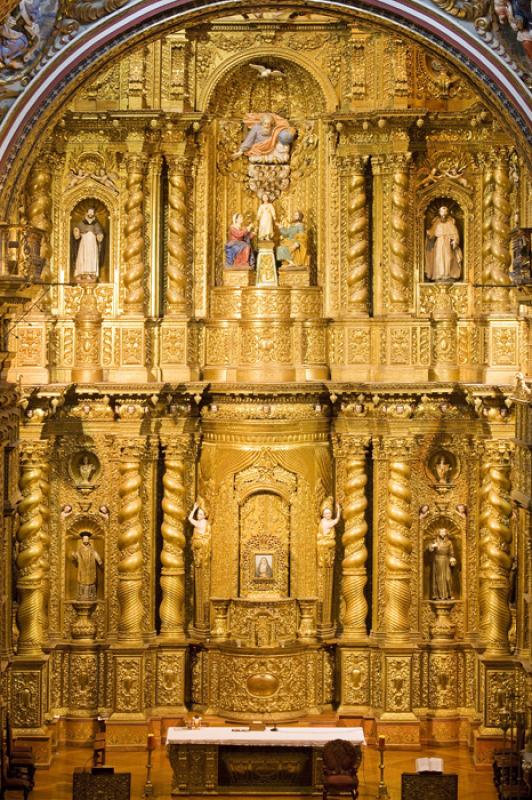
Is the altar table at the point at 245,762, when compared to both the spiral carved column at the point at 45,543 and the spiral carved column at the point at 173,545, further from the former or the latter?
the spiral carved column at the point at 45,543

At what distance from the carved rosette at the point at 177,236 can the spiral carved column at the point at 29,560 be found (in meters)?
3.30

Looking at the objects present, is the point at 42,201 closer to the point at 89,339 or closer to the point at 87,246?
the point at 87,246

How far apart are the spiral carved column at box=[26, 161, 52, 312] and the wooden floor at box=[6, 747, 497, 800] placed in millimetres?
7054

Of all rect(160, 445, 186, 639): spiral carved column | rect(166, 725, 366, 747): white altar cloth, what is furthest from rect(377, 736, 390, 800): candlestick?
rect(160, 445, 186, 639): spiral carved column

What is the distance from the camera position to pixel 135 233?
103 feet

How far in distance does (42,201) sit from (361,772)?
10104 mm

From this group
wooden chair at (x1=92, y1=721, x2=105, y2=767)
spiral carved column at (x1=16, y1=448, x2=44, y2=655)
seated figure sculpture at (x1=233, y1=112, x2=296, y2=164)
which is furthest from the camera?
seated figure sculpture at (x1=233, y1=112, x2=296, y2=164)

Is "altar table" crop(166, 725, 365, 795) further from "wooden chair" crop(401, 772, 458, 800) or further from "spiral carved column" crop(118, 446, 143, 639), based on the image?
"spiral carved column" crop(118, 446, 143, 639)

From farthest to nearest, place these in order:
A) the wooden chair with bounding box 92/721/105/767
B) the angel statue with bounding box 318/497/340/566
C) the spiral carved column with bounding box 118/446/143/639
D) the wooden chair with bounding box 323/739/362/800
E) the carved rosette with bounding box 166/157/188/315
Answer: the angel statue with bounding box 318/497/340/566 → the carved rosette with bounding box 166/157/188/315 → the spiral carved column with bounding box 118/446/143/639 → the wooden chair with bounding box 92/721/105/767 → the wooden chair with bounding box 323/739/362/800

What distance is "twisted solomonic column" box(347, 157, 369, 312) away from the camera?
3147 centimetres

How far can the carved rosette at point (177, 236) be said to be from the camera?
31453mm

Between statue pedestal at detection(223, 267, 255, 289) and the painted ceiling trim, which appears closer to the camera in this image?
the painted ceiling trim

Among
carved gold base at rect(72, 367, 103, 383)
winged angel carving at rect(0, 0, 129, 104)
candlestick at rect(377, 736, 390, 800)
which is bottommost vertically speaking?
candlestick at rect(377, 736, 390, 800)

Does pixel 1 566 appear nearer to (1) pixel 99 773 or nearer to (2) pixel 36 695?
(1) pixel 99 773
